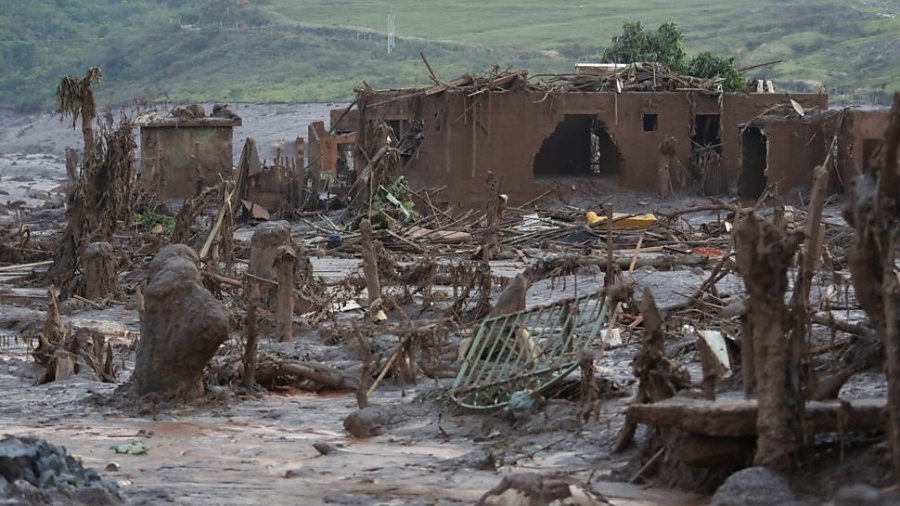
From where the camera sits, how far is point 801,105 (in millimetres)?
31812

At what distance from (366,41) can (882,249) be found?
82.3 meters

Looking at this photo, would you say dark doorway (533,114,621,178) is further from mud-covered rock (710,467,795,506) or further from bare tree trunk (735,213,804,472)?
mud-covered rock (710,467,795,506)

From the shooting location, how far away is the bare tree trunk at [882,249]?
7.12 meters

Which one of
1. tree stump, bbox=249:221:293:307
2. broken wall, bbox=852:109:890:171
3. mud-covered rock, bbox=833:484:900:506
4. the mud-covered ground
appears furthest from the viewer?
broken wall, bbox=852:109:890:171

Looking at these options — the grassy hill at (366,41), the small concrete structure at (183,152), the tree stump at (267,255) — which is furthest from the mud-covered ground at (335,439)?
the grassy hill at (366,41)

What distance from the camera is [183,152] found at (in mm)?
35031

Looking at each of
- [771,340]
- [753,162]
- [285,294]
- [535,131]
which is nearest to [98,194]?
[285,294]

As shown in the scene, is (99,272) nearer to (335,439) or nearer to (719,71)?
(335,439)

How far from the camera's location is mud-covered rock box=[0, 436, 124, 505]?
7.68 meters

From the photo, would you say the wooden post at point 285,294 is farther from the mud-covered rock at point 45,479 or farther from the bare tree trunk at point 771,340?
the bare tree trunk at point 771,340

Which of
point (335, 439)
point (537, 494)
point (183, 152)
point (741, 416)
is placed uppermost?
point (183, 152)

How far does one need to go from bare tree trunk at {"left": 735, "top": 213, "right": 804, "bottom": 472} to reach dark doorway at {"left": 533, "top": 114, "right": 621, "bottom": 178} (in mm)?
24661

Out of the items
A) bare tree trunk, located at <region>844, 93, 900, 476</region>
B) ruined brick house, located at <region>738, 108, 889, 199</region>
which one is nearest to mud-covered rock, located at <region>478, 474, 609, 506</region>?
bare tree trunk, located at <region>844, 93, 900, 476</region>

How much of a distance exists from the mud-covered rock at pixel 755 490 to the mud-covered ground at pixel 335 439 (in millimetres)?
195
